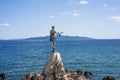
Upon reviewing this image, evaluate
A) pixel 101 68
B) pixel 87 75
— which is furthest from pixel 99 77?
pixel 101 68

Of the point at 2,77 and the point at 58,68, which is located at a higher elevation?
the point at 58,68

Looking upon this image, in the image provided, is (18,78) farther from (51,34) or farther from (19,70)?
(51,34)

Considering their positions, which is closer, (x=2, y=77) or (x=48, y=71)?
(x=48, y=71)

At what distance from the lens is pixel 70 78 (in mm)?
32531

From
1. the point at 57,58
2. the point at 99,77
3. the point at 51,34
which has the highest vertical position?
the point at 51,34

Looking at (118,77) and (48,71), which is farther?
(118,77)

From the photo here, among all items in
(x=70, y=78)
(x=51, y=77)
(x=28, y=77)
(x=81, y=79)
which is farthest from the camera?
(x=28, y=77)

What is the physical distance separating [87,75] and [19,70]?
1694cm

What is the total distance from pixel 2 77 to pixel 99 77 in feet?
65.2

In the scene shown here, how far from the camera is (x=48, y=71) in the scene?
97.8 feet

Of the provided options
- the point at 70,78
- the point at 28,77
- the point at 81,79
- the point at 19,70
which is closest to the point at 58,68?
the point at 70,78

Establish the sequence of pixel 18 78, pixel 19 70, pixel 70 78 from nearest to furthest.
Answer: pixel 70 78
pixel 18 78
pixel 19 70

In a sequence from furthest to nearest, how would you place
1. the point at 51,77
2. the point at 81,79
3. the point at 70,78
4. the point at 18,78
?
the point at 18,78 → the point at 81,79 → the point at 70,78 → the point at 51,77

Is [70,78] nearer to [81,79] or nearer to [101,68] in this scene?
[81,79]
